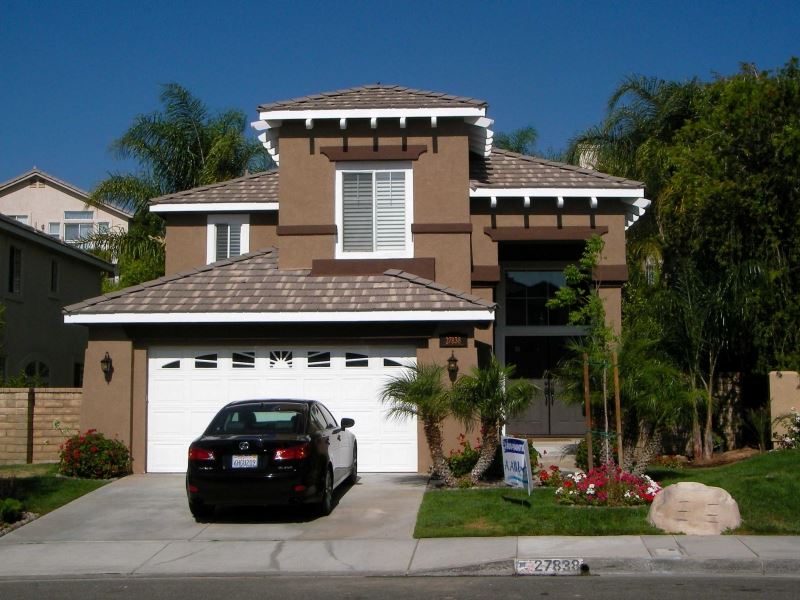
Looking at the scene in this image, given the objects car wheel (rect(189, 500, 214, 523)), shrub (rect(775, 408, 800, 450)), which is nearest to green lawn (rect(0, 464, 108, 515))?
car wheel (rect(189, 500, 214, 523))

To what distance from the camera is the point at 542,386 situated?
71.2 ft

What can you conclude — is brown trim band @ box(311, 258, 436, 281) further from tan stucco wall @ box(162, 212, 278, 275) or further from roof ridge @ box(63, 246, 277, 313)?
→ tan stucco wall @ box(162, 212, 278, 275)

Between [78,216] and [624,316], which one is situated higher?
[78,216]

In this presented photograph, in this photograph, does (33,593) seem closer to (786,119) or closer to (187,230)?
(187,230)

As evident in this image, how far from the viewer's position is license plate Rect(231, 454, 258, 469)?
12.2 m

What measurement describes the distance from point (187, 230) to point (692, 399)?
11633 mm

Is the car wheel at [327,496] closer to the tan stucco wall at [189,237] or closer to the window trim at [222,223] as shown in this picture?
the window trim at [222,223]

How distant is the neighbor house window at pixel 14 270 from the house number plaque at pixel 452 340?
47.3 feet

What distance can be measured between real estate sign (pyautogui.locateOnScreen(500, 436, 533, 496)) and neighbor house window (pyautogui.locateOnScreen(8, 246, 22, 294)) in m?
17.2

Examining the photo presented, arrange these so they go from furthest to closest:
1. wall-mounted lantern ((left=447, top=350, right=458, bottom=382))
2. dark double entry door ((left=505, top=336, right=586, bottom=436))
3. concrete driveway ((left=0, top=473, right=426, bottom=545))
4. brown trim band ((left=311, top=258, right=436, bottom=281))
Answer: dark double entry door ((left=505, top=336, right=586, bottom=436)) < brown trim band ((left=311, top=258, right=436, bottom=281)) < wall-mounted lantern ((left=447, top=350, right=458, bottom=382)) < concrete driveway ((left=0, top=473, right=426, bottom=545))

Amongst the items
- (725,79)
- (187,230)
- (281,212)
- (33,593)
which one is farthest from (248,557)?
(725,79)

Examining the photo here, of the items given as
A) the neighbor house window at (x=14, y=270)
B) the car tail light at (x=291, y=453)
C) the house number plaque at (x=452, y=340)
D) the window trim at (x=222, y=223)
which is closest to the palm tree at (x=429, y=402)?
the house number plaque at (x=452, y=340)

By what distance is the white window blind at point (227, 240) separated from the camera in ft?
69.4

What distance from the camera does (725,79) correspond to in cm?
2336
